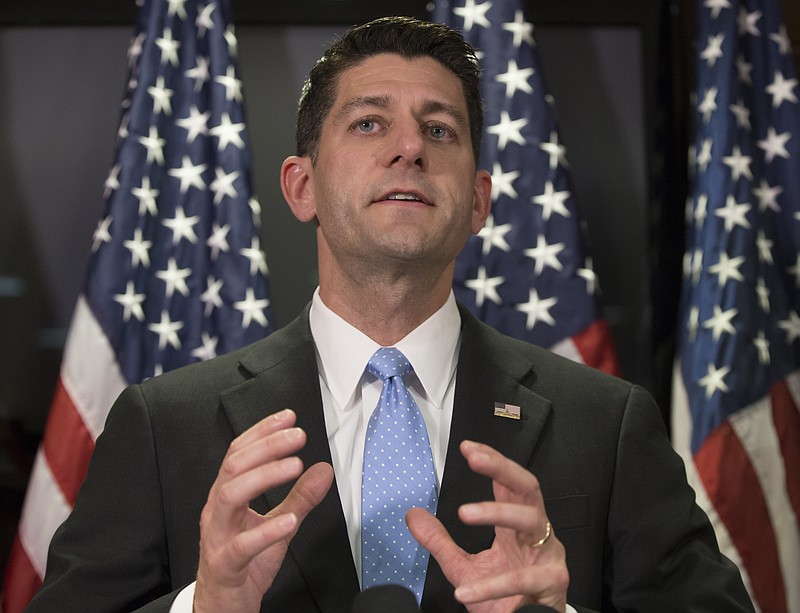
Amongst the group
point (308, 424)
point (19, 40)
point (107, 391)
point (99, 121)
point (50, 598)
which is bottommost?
point (50, 598)

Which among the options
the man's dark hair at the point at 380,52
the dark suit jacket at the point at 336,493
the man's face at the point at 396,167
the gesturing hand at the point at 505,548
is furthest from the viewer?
the man's dark hair at the point at 380,52

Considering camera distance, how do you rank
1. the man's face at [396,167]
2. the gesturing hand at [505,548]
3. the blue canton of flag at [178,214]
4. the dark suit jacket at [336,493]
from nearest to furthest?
the gesturing hand at [505,548] → the dark suit jacket at [336,493] → the man's face at [396,167] → the blue canton of flag at [178,214]

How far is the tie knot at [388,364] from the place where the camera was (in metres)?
1.89

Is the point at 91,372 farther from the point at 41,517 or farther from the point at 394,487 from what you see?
the point at 394,487

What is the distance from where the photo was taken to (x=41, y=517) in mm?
2750

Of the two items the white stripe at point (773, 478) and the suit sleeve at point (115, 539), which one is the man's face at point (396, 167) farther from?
the white stripe at point (773, 478)

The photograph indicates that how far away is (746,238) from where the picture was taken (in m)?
2.86

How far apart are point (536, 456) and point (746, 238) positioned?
131 centimetres

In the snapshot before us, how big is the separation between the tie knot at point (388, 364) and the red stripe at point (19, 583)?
139 centimetres

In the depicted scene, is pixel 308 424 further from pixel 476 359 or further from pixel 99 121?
pixel 99 121

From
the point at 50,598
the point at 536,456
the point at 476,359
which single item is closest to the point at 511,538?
the point at 536,456

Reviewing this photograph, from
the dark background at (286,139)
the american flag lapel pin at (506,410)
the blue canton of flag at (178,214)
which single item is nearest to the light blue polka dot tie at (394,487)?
the american flag lapel pin at (506,410)

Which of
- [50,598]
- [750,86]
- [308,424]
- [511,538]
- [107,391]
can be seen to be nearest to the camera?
[511,538]

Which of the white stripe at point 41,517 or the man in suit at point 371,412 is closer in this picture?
the man in suit at point 371,412
